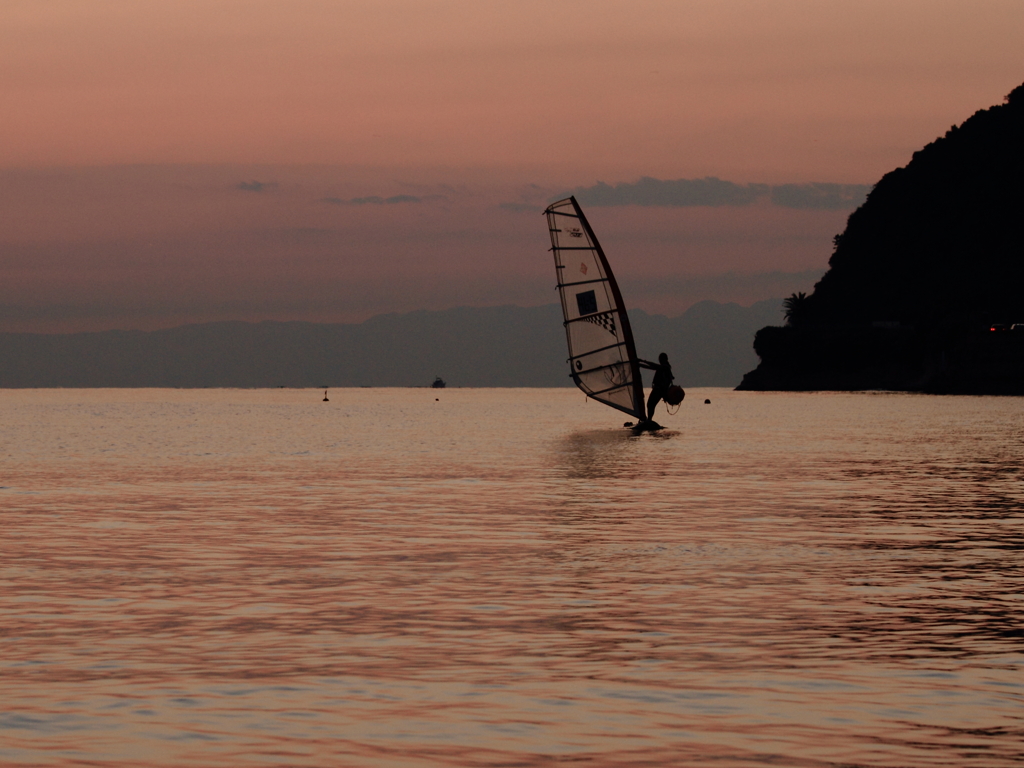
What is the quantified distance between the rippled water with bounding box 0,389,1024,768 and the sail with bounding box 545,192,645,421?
121ft

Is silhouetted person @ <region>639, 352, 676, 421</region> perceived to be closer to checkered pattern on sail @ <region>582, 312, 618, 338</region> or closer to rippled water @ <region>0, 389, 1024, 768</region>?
checkered pattern on sail @ <region>582, 312, 618, 338</region>

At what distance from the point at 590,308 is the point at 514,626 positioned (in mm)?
57128

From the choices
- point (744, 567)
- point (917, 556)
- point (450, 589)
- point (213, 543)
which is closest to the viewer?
point (450, 589)

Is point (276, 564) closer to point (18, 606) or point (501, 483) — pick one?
point (18, 606)

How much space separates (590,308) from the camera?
71.4 m

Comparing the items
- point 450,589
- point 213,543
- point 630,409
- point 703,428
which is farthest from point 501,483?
point 703,428

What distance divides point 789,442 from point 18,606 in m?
47.8

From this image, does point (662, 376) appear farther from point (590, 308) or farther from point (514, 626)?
point (514, 626)

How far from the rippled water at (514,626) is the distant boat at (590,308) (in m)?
36.7

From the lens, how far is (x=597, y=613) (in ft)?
51.3

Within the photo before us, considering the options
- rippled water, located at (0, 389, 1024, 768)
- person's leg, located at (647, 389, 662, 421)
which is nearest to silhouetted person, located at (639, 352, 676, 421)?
person's leg, located at (647, 389, 662, 421)

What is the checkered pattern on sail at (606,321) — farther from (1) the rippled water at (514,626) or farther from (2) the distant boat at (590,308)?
(1) the rippled water at (514,626)

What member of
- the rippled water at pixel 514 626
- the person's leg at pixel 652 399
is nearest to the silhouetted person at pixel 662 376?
the person's leg at pixel 652 399

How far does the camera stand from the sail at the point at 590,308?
71.0 metres
